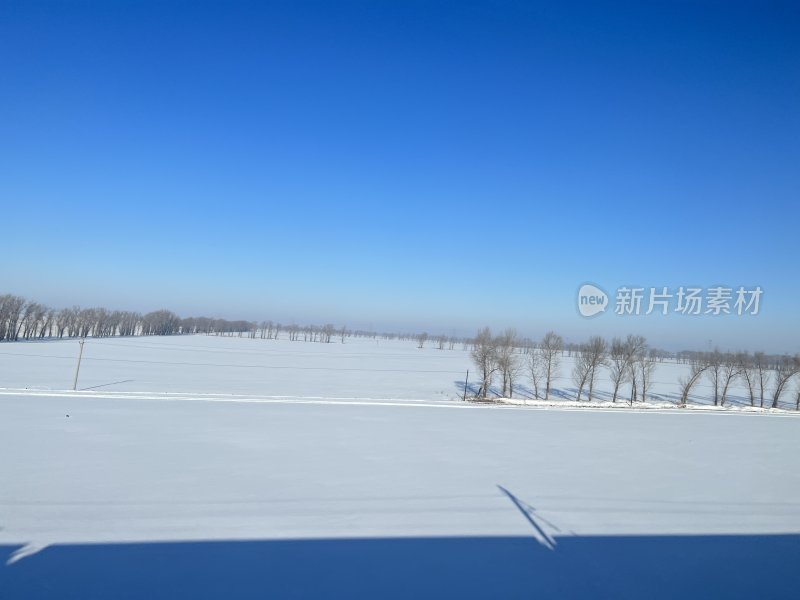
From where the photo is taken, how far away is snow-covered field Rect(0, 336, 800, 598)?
2.66 meters

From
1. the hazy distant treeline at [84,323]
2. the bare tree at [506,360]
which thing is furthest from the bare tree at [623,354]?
the hazy distant treeline at [84,323]

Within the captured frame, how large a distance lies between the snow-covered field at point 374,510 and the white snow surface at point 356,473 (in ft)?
0.09

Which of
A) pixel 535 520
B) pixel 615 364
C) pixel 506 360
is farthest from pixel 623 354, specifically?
pixel 535 520

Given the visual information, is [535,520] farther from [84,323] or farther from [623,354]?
[84,323]

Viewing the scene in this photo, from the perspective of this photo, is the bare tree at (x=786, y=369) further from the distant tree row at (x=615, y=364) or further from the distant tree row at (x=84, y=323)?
the distant tree row at (x=84, y=323)

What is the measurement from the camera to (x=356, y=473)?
14.8 ft

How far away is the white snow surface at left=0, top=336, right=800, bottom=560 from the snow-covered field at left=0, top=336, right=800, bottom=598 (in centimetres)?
3

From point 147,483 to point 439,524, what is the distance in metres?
2.83

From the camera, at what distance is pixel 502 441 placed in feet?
21.0

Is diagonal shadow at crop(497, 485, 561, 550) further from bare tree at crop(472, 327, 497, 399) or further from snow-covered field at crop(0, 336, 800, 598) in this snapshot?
bare tree at crop(472, 327, 497, 399)

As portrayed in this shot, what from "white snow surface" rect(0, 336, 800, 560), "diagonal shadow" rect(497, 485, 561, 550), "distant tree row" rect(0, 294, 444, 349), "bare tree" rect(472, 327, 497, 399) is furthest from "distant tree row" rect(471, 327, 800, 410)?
Answer: "distant tree row" rect(0, 294, 444, 349)

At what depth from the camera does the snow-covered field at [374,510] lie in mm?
2658

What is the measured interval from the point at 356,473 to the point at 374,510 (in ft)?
3.18

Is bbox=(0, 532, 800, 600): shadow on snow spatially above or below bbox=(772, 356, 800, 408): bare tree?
below
